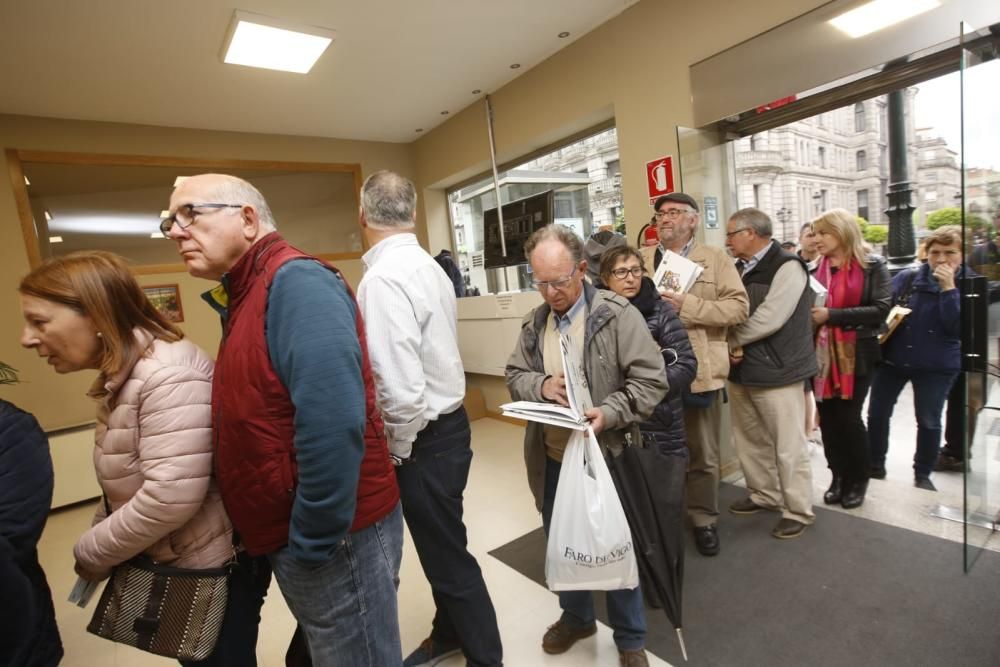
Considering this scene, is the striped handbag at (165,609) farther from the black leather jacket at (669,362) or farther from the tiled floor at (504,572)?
the black leather jacket at (669,362)

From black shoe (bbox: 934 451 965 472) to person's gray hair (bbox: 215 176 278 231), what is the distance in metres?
3.56

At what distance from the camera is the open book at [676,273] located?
2.23 m

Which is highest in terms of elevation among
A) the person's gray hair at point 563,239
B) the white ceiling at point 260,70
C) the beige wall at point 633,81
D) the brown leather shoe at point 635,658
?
the white ceiling at point 260,70

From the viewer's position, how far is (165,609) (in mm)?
1063

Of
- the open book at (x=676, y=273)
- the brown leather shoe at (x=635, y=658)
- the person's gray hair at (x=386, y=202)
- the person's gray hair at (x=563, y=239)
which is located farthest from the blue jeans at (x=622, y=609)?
the open book at (x=676, y=273)

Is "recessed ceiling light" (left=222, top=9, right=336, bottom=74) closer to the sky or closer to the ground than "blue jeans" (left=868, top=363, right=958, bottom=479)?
closer to the sky

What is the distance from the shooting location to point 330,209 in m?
5.38

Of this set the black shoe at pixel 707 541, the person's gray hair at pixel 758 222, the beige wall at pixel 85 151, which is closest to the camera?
the black shoe at pixel 707 541

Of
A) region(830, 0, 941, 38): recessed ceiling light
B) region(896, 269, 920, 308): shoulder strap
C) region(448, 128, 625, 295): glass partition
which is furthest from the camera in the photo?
region(448, 128, 625, 295): glass partition

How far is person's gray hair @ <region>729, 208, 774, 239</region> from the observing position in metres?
2.41

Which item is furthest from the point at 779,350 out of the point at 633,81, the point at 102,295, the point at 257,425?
the point at 102,295

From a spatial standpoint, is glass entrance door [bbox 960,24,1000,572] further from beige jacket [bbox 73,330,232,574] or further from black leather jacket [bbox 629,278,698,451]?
beige jacket [bbox 73,330,232,574]

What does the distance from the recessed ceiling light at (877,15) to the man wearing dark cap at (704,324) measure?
1084 mm

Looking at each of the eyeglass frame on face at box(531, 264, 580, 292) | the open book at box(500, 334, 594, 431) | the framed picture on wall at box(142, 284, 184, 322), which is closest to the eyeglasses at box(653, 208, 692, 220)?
the eyeglass frame on face at box(531, 264, 580, 292)
